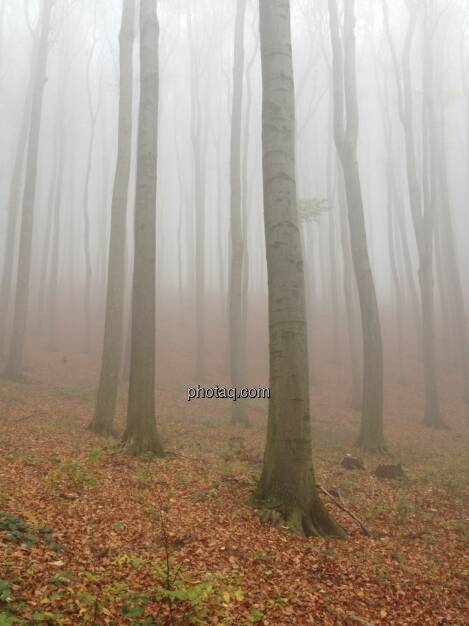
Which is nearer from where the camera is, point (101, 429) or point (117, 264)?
point (101, 429)

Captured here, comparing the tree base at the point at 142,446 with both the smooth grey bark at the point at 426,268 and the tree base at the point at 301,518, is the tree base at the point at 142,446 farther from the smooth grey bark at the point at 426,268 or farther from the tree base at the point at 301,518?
the smooth grey bark at the point at 426,268

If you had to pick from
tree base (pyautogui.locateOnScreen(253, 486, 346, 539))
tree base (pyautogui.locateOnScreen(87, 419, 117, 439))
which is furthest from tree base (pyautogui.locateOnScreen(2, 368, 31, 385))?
tree base (pyautogui.locateOnScreen(253, 486, 346, 539))

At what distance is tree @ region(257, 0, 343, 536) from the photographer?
514cm

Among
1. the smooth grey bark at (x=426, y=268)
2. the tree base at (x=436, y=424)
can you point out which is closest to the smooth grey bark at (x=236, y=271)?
the smooth grey bark at (x=426, y=268)

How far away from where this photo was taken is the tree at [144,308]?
734 centimetres

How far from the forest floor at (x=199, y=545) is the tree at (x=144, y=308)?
0.50m

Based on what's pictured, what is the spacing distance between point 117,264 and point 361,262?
5.71 m

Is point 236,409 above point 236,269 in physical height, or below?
below

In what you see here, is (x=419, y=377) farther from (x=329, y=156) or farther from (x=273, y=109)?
(x=273, y=109)

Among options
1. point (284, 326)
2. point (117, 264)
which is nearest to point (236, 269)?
point (117, 264)

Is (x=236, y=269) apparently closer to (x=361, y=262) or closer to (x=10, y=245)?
(x=361, y=262)

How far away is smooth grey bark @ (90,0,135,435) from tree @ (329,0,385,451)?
5.37 metres

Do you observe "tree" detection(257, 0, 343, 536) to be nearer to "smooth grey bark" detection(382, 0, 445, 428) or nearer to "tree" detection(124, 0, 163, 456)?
"tree" detection(124, 0, 163, 456)

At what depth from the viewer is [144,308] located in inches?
292
